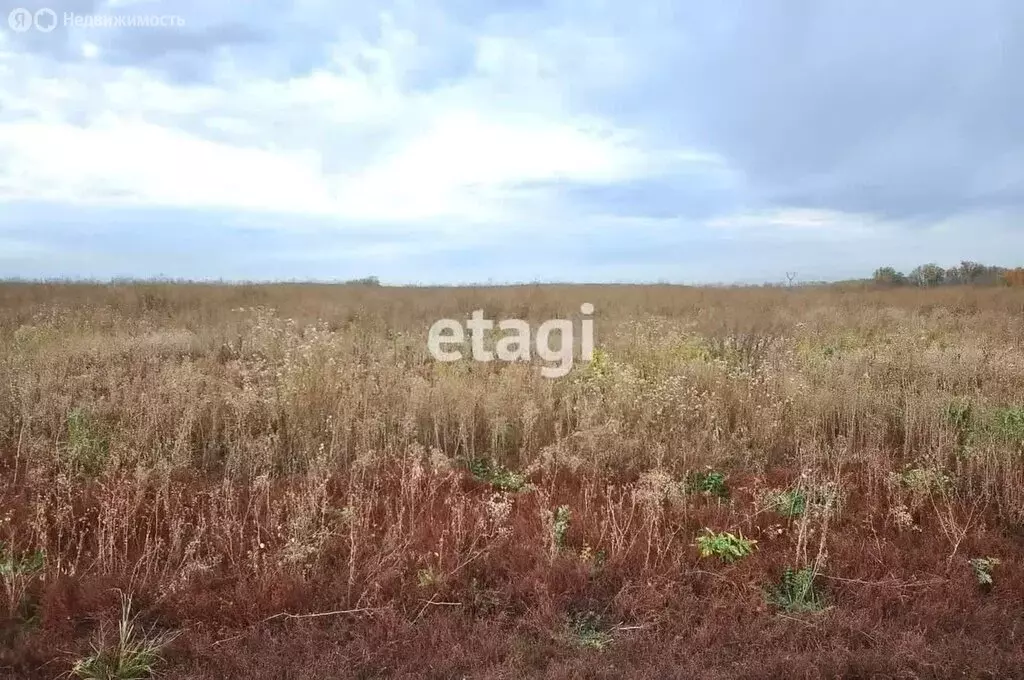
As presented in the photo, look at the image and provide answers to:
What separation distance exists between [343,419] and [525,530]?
2117 mm

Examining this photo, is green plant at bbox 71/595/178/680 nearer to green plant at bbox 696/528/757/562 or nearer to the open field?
the open field

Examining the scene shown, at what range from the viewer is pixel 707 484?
465cm

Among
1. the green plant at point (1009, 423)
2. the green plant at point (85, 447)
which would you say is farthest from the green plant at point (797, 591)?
the green plant at point (85, 447)

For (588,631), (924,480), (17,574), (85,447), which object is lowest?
(588,631)

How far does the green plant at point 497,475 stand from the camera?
4617 mm

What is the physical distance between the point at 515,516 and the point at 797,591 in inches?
63.0

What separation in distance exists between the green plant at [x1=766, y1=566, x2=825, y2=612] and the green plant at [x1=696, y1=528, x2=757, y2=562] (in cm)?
23

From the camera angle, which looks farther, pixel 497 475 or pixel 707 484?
pixel 497 475

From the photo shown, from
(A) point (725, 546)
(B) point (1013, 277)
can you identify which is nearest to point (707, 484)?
(A) point (725, 546)

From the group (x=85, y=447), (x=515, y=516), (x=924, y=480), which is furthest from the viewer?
(x=85, y=447)

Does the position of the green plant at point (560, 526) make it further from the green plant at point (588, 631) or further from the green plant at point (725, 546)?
the green plant at point (725, 546)

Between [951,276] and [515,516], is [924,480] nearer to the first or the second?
[515,516]

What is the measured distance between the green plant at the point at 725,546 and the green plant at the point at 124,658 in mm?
2675

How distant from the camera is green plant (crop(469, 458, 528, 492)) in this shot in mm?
4617
